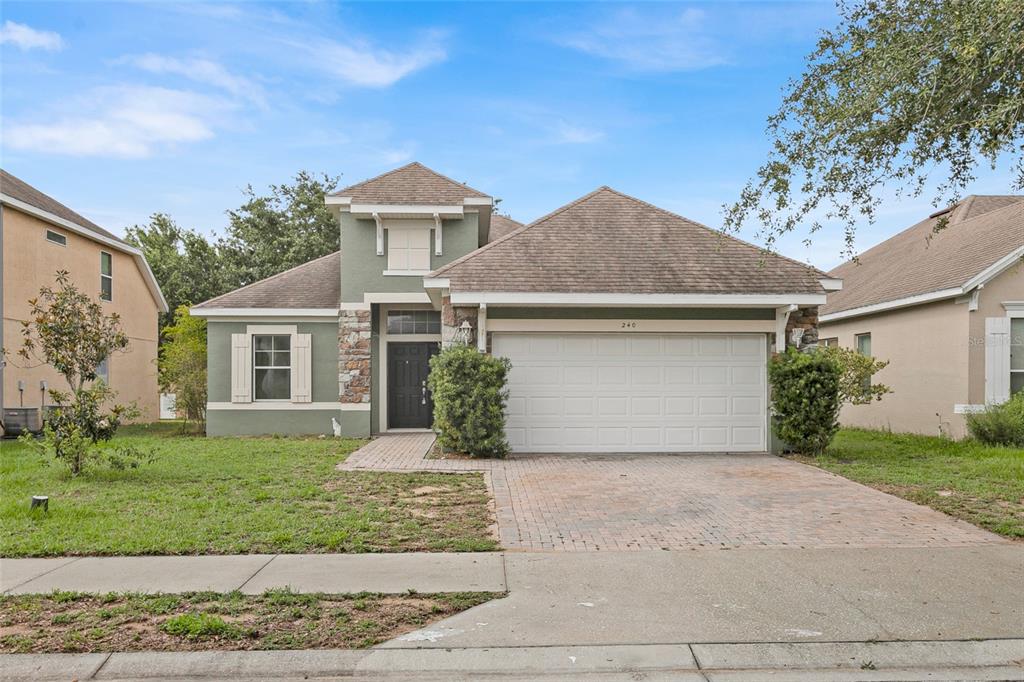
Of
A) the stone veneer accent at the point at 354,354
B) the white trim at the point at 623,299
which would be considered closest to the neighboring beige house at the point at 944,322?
the white trim at the point at 623,299

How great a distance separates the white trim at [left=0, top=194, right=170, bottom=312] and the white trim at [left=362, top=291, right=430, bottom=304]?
321 inches

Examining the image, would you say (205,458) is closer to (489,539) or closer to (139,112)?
(139,112)

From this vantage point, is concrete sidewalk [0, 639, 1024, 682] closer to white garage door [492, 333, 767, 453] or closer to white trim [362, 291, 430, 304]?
white garage door [492, 333, 767, 453]

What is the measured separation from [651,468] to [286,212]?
2621cm

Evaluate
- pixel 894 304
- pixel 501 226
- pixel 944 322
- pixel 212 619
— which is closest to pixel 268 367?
pixel 501 226

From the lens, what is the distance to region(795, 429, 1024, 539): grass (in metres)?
7.88

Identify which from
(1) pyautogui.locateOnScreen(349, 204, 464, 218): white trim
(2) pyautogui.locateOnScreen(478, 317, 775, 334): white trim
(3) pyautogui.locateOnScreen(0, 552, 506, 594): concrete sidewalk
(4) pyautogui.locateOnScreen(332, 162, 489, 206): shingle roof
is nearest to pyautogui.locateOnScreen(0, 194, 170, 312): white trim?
(4) pyautogui.locateOnScreen(332, 162, 489, 206): shingle roof

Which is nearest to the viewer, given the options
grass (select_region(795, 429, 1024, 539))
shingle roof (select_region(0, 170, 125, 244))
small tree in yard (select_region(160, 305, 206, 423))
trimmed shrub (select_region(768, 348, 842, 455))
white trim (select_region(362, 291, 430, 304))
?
grass (select_region(795, 429, 1024, 539))

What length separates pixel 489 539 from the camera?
21.7 ft

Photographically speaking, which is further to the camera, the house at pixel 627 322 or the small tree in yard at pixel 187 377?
the small tree in yard at pixel 187 377

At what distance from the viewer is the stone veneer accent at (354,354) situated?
16.0 m

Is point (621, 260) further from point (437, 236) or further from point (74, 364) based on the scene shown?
point (74, 364)

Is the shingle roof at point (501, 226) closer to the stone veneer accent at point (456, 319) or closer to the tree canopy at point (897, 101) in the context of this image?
the stone veneer accent at point (456, 319)

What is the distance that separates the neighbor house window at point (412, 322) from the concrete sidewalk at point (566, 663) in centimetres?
1277
